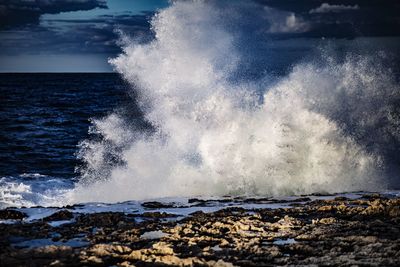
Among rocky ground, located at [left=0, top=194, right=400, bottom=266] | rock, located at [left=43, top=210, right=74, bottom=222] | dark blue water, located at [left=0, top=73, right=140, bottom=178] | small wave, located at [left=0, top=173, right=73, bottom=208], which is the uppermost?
dark blue water, located at [left=0, top=73, right=140, bottom=178]

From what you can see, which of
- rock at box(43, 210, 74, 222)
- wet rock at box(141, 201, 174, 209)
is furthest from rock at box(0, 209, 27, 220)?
wet rock at box(141, 201, 174, 209)

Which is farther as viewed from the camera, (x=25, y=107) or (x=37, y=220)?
(x=25, y=107)

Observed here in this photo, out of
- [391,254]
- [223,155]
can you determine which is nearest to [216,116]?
[223,155]

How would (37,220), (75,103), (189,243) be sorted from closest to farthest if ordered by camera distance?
(189,243) < (37,220) < (75,103)

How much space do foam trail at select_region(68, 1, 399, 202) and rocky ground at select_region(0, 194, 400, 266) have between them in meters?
3.66

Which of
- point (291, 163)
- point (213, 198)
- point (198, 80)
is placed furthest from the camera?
point (198, 80)

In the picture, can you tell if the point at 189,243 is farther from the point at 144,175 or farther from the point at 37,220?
the point at 144,175

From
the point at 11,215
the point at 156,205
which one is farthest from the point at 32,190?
the point at 156,205

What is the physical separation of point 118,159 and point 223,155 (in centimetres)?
375

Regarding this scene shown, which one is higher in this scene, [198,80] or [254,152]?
[198,80]

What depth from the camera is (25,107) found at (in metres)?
40.2

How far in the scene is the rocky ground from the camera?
617cm

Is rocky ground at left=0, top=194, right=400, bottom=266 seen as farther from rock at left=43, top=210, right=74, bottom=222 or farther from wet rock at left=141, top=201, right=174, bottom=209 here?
wet rock at left=141, top=201, right=174, bottom=209

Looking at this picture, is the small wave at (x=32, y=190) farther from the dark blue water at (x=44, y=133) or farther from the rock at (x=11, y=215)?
the rock at (x=11, y=215)
